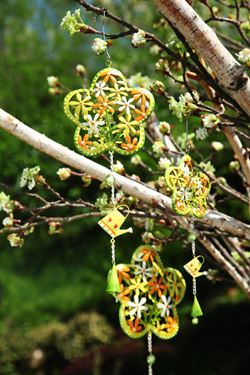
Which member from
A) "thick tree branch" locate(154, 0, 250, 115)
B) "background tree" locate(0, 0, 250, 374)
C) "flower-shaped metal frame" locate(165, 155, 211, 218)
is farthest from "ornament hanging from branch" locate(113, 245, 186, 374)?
"background tree" locate(0, 0, 250, 374)

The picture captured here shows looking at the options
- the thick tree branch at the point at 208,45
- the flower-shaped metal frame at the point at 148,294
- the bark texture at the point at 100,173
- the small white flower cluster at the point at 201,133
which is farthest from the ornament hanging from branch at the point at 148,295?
the thick tree branch at the point at 208,45

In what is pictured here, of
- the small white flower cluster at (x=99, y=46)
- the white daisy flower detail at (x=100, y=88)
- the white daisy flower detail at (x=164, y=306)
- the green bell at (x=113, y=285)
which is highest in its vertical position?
the small white flower cluster at (x=99, y=46)

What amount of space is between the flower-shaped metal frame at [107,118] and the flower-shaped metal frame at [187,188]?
12 cm

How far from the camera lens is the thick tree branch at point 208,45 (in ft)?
4.08

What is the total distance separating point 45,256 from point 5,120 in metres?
4.94

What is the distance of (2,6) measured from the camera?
7219mm

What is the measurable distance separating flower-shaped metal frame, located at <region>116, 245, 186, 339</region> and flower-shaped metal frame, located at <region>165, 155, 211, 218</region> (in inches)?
10.8

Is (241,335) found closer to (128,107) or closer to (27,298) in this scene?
(27,298)

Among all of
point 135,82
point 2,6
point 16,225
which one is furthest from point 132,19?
point 16,225

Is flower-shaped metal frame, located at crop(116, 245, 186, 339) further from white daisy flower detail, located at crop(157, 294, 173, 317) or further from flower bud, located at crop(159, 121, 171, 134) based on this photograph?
flower bud, located at crop(159, 121, 171, 134)

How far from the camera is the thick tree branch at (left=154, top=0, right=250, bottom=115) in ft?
4.08

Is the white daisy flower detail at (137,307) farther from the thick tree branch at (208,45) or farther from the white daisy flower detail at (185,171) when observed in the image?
the thick tree branch at (208,45)

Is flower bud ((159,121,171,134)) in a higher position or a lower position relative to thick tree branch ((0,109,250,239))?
higher

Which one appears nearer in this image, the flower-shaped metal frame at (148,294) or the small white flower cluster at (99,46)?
the small white flower cluster at (99,46)
